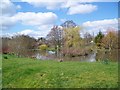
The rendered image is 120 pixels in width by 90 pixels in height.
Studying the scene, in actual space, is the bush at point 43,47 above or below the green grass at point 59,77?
above

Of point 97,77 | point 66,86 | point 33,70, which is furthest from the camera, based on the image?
point 33,70

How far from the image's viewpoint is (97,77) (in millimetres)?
4754

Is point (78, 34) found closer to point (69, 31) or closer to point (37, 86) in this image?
point (69, 31)

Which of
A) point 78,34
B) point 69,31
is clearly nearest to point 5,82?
point 69,31

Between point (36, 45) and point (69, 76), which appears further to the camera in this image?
point (36, 45)

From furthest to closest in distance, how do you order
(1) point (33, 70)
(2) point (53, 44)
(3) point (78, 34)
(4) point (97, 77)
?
(3) point (78, 34) → (2) point (53, 44) → (1) point (33, 70) → (4) point (97, 77)

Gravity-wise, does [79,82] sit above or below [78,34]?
below

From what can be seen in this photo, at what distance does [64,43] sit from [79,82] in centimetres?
871

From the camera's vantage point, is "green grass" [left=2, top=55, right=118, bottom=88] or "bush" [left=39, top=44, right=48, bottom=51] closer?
"green grass" [left=2, top=55, right=118, bottom=88]

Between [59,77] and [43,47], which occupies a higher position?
[43,47]

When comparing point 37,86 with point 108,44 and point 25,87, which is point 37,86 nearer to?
point 25,87

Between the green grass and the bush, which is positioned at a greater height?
the bush

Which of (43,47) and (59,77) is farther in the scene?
(43,47)

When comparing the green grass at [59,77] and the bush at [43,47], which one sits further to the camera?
the bush at [43,47]
